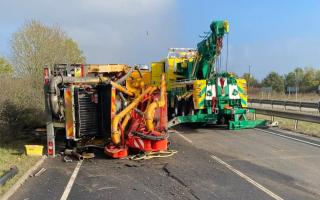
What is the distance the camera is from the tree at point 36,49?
26.2 m

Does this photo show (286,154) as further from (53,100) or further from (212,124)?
(212,124)

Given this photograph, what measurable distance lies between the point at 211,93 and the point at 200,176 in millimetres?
7657

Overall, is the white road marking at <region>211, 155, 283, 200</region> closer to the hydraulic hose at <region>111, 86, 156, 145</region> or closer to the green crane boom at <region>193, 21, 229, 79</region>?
the hydraulic hose at <region>111, 86, 156, 145</region>

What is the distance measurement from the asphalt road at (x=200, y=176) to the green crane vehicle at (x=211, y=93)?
135 inches

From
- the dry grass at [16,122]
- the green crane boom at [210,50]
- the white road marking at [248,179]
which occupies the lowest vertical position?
the white road marking at [248,179]

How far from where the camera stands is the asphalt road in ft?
23.3

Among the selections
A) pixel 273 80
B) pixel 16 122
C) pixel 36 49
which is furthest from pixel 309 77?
pixel 16 122

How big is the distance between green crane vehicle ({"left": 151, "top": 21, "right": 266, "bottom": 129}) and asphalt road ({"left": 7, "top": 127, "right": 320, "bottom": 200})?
3440 mm

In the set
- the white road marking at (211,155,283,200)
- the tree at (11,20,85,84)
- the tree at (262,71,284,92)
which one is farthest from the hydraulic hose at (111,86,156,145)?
the tree at (262,71,284,92)

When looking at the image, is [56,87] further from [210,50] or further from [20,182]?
[210,50]

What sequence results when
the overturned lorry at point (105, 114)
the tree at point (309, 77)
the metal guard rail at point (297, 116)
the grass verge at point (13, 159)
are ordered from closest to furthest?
the grass verge at point (13, 159) → the overturned lorry at point (105, 114) → the metal guard rail at point (297, 116) → the tree at point (309, 77)

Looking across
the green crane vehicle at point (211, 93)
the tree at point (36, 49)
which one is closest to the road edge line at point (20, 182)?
the green crane vehicle at point (211, 93)

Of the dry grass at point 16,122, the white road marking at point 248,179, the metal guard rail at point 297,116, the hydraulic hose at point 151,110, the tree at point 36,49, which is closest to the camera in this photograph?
the white road marking at point 248,179

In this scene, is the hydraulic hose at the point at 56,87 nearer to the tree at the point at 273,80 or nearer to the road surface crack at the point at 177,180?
the road surface crack at the point at 177,180
